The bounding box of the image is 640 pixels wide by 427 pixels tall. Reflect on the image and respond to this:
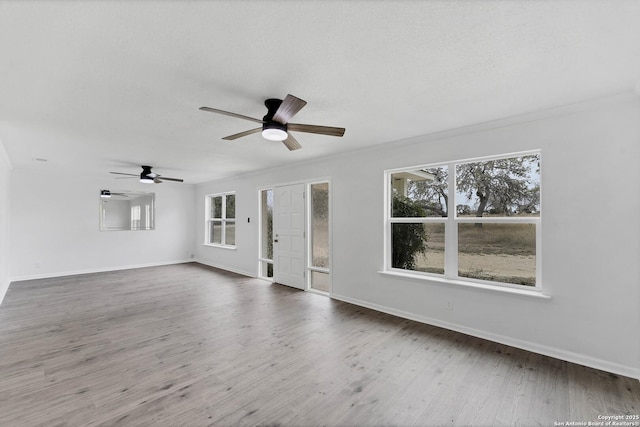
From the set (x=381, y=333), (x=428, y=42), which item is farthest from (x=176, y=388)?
(x=428, y=42)

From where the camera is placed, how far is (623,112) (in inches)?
97.0

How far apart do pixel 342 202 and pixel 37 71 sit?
12.0 feet

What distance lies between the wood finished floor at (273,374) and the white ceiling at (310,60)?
2.43 m

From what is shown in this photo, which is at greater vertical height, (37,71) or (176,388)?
(37,71)

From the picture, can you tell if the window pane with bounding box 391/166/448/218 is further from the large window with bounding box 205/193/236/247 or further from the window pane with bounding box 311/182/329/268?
the large window with bounding box 205/193/236/247

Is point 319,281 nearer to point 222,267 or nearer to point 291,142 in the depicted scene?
point 291,142

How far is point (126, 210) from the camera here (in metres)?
7.44

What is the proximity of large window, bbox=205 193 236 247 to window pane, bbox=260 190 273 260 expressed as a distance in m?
1.29

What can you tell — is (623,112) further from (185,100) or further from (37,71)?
(37,71)

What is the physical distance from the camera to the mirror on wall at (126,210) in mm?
7105

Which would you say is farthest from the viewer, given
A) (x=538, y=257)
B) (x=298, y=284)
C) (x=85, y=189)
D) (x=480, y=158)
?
(x=85, y=189)

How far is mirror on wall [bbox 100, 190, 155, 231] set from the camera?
280 inches

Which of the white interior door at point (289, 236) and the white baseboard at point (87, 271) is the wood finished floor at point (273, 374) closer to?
the white interior door at point (289, 236)

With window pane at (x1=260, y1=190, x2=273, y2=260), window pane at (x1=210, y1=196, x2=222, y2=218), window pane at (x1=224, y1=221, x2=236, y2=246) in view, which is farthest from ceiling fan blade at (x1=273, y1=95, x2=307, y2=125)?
window pane at (x1=210, y1=196, x2=222, y2=218)
